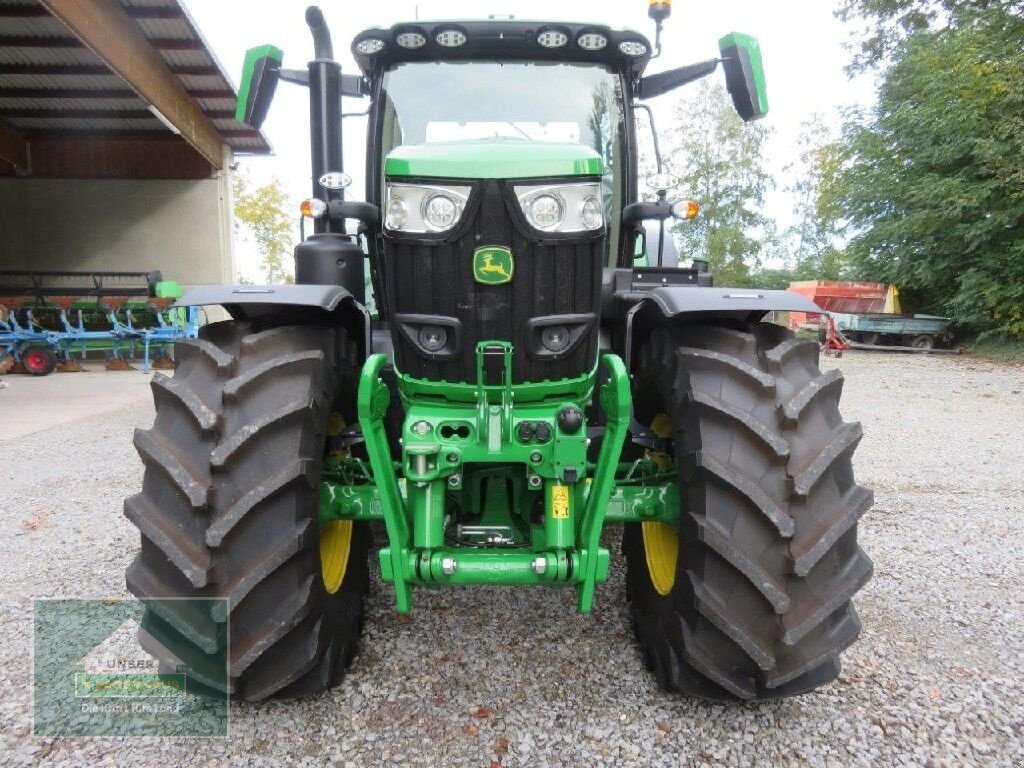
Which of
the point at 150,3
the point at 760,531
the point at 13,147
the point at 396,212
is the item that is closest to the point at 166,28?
the point at 150,3

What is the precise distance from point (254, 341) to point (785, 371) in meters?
1.64

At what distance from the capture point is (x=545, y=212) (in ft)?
6.55

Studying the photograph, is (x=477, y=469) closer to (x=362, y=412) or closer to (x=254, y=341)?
(x=362, y=412)

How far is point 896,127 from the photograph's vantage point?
52.8ft

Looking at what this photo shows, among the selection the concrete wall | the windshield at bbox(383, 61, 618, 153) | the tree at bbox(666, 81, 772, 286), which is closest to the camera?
the windshield at bbox(383, 61, 618, 153)

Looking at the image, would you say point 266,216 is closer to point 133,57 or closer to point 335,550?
point 133,57

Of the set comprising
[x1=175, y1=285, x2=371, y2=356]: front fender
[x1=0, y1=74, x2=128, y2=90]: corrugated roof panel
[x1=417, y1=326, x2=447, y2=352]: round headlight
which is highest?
[x1=0, y1=74, x2=128, y2=90]: corrugated roof panel

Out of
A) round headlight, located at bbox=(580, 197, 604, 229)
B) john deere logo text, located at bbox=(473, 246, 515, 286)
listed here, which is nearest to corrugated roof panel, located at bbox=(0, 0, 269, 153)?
john deere logo text, located at bbox=(473, 246, 515, 286)

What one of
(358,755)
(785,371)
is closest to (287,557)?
(358,755)

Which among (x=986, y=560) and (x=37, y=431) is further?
(x=37, y=431)

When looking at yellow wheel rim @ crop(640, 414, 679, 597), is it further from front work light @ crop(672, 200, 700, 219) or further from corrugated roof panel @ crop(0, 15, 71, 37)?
corrugated roof panel @ crop(0, 15, 71, 37)

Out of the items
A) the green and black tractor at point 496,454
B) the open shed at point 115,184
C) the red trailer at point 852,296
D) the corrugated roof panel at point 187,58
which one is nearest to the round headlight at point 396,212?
the green and black tractor at point 496,454

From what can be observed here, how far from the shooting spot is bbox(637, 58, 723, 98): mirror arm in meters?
2.97

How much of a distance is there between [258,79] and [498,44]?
95cm
